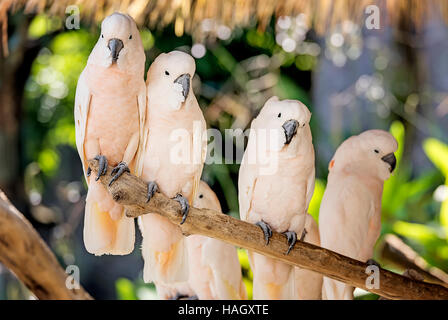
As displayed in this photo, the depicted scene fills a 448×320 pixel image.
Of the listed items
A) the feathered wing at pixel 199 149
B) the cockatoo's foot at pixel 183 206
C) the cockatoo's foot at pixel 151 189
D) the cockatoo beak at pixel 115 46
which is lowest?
the cockatoo's foot at pixel 183 206

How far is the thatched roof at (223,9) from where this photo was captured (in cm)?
175

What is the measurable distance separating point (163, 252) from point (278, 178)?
368 millimetres

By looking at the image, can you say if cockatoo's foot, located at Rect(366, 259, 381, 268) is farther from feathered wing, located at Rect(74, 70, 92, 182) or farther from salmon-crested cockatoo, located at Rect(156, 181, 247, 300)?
feathered wing, located at Rect(74, 70, 92, 182)

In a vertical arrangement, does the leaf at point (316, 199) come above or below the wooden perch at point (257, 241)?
above

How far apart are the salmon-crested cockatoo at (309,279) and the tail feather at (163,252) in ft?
1.98

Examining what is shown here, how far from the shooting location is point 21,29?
2.87 m

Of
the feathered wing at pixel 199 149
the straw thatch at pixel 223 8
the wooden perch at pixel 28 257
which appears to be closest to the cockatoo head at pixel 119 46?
the feathered wing at pixel 199 149

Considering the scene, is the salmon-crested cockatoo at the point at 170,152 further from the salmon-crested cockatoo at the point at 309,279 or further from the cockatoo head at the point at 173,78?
the salmon-crested cockatoo at the point at 309,279

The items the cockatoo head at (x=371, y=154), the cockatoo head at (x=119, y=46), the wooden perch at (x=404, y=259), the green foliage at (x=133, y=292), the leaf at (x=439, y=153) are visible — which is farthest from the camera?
the green foliage at (x=133, y=292)

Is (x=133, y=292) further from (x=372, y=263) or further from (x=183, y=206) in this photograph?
(x=183, y=206)

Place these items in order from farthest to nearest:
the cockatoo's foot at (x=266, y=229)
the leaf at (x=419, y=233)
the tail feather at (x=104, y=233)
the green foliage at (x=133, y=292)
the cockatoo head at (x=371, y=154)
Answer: the green foliage at (x=133, y=292) → the leaf at (x=419, y=233) → the cockatoo head at (x=371, y=154) → the cockatoo's foot at (x=266, y=229) → the tail feather at (x=104, y=233)
